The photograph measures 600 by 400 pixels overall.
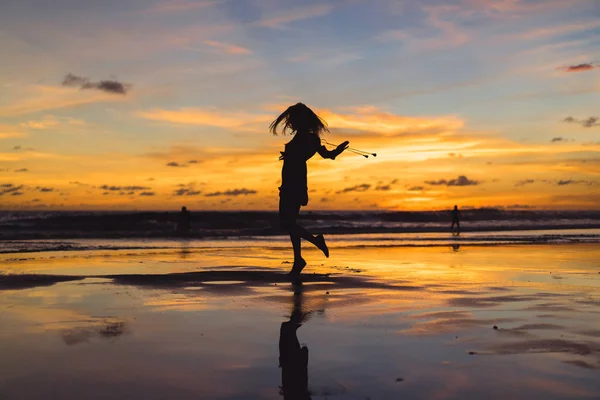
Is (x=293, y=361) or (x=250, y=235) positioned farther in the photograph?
(x=250, y=235)

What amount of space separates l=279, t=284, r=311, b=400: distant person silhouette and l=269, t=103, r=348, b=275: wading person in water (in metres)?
4.06

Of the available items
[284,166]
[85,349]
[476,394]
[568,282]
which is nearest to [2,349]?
[85,349]

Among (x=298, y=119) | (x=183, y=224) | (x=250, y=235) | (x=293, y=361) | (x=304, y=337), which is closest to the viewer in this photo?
(x=293, y=361)

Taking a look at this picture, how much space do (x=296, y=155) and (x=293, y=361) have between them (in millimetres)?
6473

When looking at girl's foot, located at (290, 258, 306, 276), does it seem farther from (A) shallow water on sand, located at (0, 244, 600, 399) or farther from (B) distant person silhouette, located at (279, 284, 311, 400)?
(B) distant person silhouette, located at (279, 284, 311, 400)

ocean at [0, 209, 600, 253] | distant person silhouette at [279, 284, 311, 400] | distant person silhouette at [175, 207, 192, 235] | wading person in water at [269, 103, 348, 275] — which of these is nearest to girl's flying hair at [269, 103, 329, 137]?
wading person in water at [269, 103, 348, 275]

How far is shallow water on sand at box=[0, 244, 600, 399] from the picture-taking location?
174 inches

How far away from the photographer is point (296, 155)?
1127cm

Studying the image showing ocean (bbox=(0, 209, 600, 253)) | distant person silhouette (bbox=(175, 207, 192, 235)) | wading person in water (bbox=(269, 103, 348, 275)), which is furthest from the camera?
distant person silhouette (bbox=(175, 207, 192, 235))

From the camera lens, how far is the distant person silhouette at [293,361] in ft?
14.1

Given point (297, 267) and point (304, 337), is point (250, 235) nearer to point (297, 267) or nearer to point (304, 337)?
point (297, 267)

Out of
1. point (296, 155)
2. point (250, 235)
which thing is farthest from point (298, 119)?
point (250, 235)

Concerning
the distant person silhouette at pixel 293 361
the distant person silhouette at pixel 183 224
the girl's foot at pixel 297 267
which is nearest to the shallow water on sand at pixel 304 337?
the distant person silhouette at pixel 293 361

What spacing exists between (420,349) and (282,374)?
1.35 m
